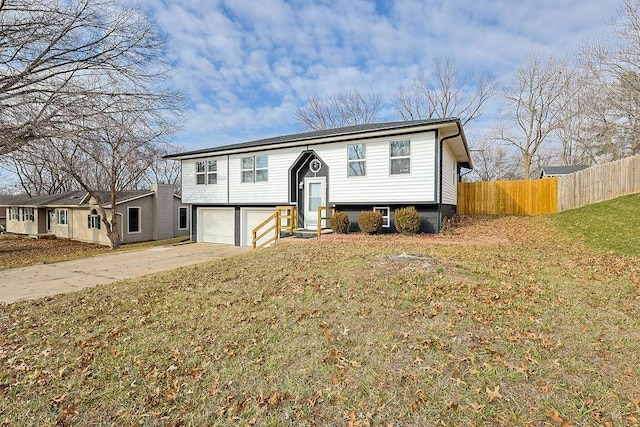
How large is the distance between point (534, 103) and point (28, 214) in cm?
4293

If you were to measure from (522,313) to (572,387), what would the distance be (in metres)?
1.65

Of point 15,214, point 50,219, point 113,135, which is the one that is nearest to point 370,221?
point 113,135

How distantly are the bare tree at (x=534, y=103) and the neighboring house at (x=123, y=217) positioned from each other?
2797 centimetres

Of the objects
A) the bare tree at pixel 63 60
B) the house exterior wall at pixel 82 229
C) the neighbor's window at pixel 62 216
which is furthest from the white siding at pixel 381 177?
the neighbor's window at pixel 62 216

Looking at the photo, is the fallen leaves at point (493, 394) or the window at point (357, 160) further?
the window at point (357, 160)

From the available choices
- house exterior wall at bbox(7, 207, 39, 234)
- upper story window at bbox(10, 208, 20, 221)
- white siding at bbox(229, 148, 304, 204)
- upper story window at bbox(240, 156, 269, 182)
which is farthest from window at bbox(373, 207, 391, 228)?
upper story window at bbox(10, 208, 20, 221)

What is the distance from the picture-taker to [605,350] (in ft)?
11.3

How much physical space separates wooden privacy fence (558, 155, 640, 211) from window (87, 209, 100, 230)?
26.9m

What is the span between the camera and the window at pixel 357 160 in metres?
12.6

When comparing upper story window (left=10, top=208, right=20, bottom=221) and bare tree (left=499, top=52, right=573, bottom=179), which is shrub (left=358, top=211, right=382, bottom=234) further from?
upper story window (left=10, top=208, right=20, bottom=221)

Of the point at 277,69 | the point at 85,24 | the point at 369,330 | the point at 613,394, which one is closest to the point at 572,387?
the point at 613,394

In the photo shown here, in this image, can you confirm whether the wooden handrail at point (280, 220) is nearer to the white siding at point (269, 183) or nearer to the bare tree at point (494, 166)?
the white siding at point (269, 183)

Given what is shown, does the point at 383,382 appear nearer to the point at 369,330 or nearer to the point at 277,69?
the point at 369,330

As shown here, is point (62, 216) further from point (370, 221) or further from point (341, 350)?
point (341, 350)
